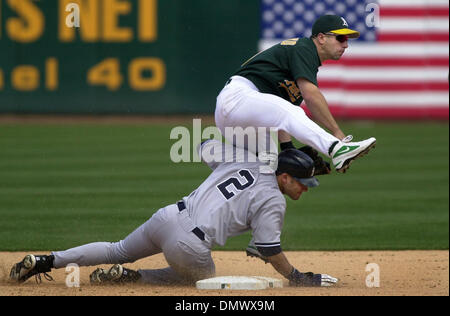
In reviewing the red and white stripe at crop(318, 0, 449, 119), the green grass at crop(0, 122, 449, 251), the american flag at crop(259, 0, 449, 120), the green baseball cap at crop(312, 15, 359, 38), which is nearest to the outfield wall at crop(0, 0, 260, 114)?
the american flag at crop(259, 0, 449, 120)

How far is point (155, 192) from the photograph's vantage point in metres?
9.71

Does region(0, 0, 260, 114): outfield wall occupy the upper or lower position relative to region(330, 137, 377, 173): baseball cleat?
upper

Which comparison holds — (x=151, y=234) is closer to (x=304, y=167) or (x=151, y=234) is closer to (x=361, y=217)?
(x=304, y=167)

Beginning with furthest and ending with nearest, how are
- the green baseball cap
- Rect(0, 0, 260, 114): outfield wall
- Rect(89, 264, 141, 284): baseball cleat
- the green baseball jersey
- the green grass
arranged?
Rect(0, 0, 260, 114): outfield wall, the green grass, the green baseball cap, the green baseball jersey, Rect(89, 264, 141, 284): baseball cleat

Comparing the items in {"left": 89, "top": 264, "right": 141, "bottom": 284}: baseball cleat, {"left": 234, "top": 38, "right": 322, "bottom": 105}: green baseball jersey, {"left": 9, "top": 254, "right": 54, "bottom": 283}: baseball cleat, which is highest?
{"left": 234, "top": 38, "right": 322, "bottom": 105}: green baseball jersey

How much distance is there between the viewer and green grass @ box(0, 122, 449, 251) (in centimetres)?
771

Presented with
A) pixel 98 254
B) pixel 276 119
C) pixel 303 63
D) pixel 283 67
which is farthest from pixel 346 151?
pixel 98 254

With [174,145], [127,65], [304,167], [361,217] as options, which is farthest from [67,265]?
[127,65]

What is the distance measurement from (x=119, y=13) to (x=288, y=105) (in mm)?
11943

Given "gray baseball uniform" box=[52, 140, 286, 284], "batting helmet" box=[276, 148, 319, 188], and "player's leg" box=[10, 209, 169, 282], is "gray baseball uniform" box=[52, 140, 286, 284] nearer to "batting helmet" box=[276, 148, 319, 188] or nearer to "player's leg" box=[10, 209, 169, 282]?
"player's leg" box=[10, 209, 169, 282]

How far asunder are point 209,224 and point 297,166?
2.07 feet

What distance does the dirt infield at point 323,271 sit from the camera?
198 inches

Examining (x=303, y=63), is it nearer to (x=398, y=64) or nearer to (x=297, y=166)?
(x=297, y=166)

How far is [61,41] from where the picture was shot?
16.8 m
